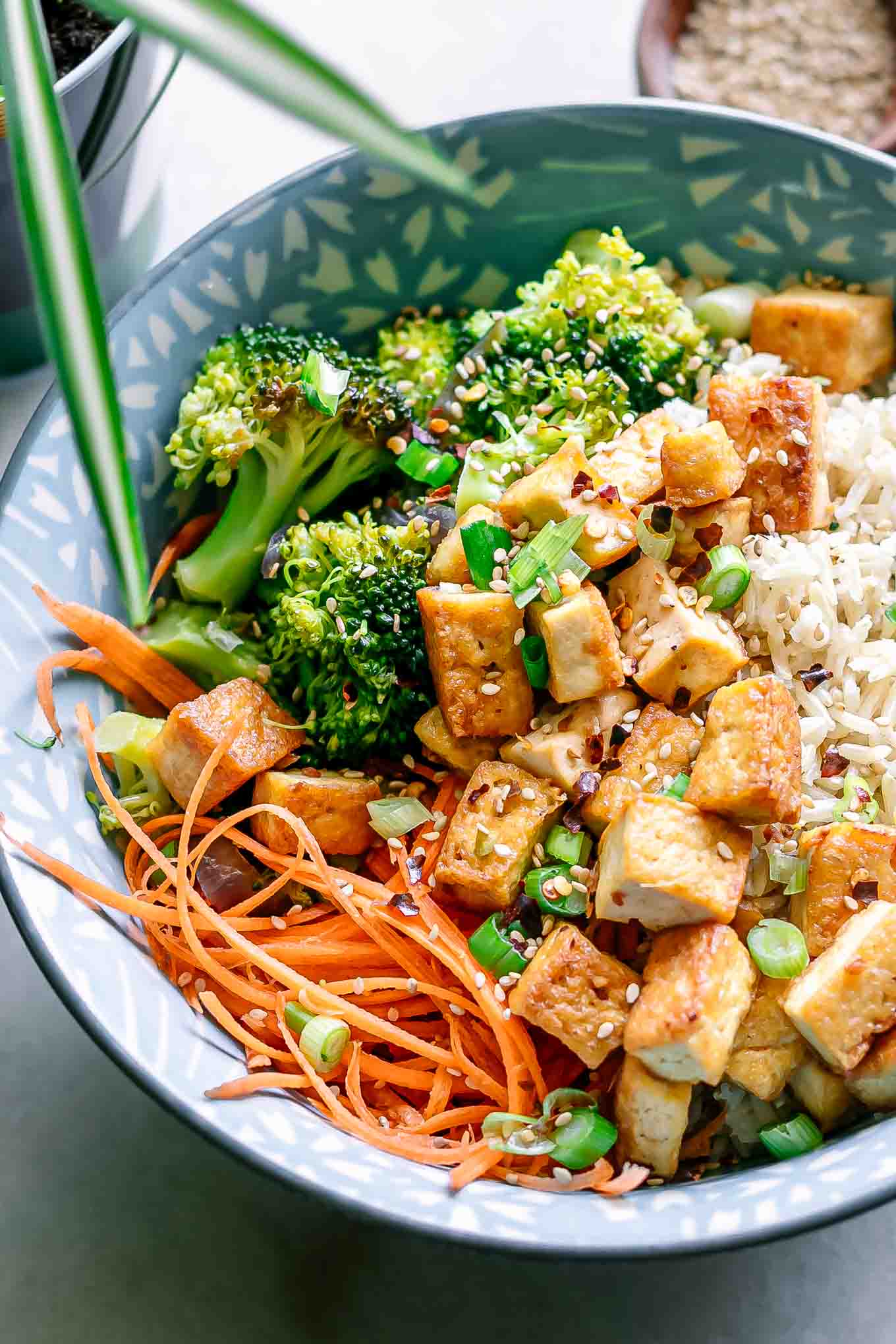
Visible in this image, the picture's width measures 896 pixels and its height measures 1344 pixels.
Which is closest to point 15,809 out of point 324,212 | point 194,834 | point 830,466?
point 194,834

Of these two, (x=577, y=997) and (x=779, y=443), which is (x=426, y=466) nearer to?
(x=779, y=443)

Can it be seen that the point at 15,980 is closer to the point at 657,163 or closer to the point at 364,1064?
the point at 364,1064

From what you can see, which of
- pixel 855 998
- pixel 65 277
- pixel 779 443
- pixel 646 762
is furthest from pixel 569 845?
pixel 65 277

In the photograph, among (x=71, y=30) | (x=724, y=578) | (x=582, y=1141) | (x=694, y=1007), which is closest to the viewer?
(x=694, y=1007)

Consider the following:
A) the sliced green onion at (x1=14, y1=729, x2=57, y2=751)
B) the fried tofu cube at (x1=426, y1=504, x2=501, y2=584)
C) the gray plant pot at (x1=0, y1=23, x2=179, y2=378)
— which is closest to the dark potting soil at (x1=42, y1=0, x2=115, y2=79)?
the gray plant pot at (x1=0, y1=23, x2=179, y2=378)

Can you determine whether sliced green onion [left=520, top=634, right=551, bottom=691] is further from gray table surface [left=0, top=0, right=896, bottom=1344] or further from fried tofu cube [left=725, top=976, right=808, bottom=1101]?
gray table surface [left=0, top=0, right=896, bottom=1344]

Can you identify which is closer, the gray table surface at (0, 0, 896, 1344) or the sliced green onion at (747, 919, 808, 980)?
the sliced green onion at (747, 919, 808, 980)

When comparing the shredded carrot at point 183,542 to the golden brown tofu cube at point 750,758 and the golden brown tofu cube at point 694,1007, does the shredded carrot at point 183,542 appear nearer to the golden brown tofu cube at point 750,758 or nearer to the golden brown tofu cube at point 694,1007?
the golden brown tofu cube at point 750,758
